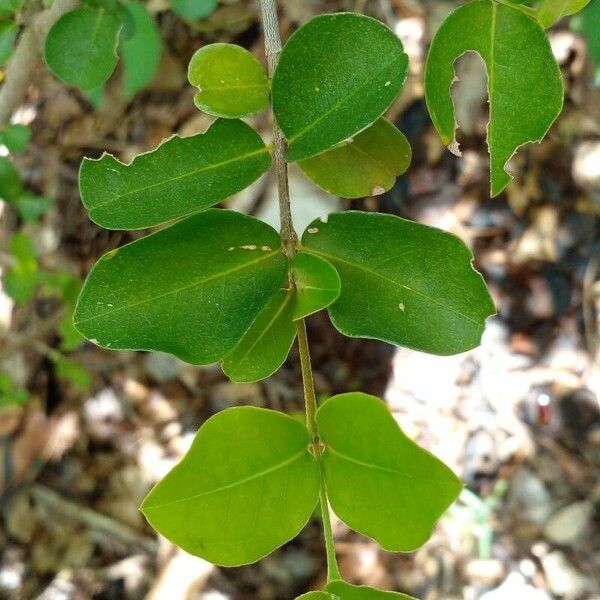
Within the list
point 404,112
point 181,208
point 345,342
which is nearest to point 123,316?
point 181,208

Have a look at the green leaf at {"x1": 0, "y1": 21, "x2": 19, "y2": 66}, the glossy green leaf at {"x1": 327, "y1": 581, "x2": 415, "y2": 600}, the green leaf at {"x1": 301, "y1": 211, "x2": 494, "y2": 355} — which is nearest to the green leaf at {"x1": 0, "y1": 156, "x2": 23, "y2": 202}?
the green leaf at {"x1": 0, "y1": 21, "x2": 19, "y2": 66}

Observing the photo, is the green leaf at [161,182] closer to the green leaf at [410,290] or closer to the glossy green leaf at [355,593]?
the green leaf at [410,290]

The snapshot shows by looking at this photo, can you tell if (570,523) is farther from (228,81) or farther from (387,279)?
(228,81)

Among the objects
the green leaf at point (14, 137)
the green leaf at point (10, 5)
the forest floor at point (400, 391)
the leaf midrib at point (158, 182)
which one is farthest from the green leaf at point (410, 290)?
the forest floor at point (400, 391)

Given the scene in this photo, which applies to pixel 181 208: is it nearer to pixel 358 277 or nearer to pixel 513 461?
pixel 358 277

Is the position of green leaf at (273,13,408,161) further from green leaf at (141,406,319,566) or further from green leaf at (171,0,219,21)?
green leaf at (171,0,219,21)

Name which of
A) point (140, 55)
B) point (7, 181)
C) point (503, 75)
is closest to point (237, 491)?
point (503, 75)
